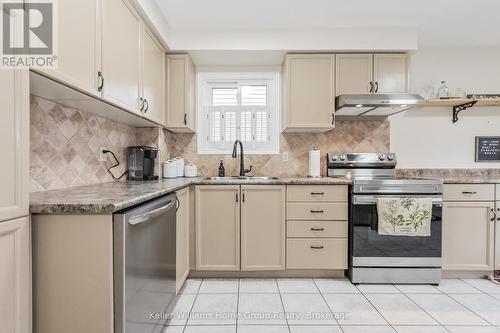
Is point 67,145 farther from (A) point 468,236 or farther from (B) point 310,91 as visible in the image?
(A) point 468,236

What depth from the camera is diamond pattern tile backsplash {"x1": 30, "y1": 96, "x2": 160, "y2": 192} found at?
149 cm

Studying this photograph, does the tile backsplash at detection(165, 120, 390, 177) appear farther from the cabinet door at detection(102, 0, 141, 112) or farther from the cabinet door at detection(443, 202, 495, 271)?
the cabinet door at detection(102, 0, 141, 112)

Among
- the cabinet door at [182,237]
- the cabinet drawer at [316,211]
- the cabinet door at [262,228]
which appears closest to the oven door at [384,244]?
the cabinet drawer at [316,211]

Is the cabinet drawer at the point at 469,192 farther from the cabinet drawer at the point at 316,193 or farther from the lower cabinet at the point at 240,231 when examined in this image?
the lower cabinet at the point at 240,231

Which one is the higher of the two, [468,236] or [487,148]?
[487,148]

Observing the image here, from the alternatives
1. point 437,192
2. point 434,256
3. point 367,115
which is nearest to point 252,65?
point 367,115

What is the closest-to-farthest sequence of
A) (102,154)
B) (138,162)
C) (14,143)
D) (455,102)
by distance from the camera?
1. (14,143)
2. (102,154)
3. (138,162)
4. (455,102)

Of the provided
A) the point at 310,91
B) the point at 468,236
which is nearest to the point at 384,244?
the point at 468,236

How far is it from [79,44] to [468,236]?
130 inches

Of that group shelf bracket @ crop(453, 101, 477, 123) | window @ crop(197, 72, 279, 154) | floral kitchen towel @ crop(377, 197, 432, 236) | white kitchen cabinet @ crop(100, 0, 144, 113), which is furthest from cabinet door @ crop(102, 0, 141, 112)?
shelf bracket @ crop(453, 101, 477, 123)

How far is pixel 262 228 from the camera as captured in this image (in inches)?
96.0

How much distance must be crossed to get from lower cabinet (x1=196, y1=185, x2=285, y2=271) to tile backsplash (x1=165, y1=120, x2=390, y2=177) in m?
0.64

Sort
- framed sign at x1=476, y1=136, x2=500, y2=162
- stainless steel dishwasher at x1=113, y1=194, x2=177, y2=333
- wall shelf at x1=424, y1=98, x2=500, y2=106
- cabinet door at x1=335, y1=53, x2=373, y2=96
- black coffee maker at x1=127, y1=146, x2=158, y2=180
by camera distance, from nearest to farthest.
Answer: stainless steel dishwasher at x1=113, y1=194, x2=177, y2=333 → black coffee maker at x1=127, y1=146, x2=158, y2=180 → cabinet door at x1=335, y1=53, x2=373, y2=96 → wall shelf at x1=424, y1=98, x2=500, y2=106 → framed sign at x1=476, y1=136, x2=500, y2=162

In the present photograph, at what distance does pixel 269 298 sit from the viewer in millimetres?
2115
